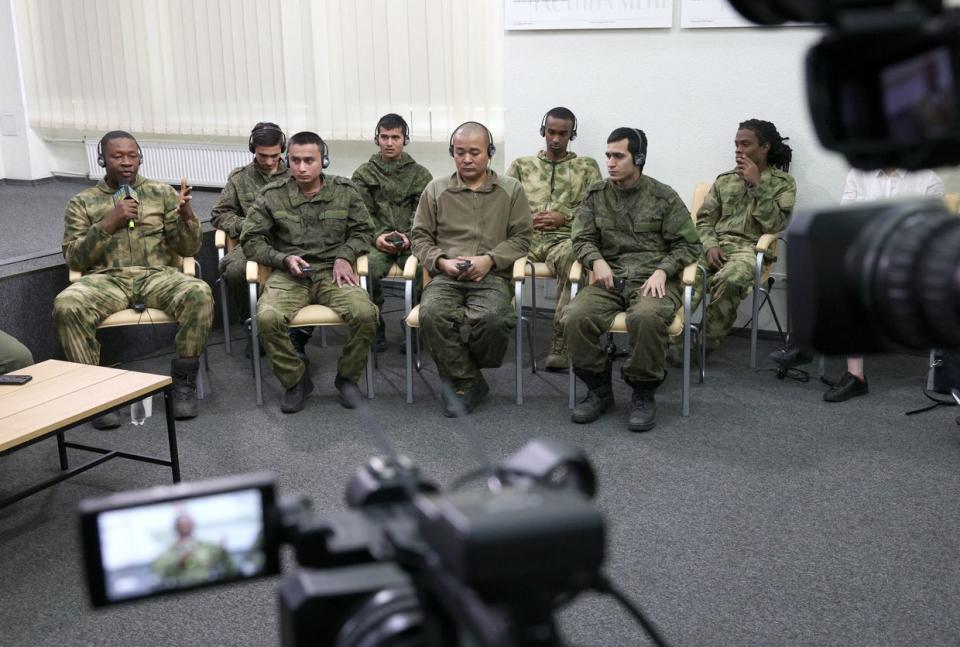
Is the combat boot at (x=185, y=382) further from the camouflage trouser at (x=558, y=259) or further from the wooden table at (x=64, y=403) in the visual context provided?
the camouflage trouser at (x=558, y=259)

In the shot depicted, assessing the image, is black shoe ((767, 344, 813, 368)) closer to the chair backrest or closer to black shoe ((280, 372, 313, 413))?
the chair backrest

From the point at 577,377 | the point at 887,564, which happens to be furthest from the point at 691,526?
the point at 577,377

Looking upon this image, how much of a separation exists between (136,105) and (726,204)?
449 cm

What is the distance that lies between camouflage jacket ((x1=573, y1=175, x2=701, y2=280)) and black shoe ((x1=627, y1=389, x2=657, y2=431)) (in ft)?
1.63

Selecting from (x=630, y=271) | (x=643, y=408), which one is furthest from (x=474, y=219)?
(x=643, y=408)

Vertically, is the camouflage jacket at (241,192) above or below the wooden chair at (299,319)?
above

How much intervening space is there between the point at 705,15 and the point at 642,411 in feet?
6.66

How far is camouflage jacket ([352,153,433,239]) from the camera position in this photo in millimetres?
4980

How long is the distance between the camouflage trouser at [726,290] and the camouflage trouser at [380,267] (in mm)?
1277

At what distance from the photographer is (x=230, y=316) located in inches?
212

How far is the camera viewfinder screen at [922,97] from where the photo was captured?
0.83 meters

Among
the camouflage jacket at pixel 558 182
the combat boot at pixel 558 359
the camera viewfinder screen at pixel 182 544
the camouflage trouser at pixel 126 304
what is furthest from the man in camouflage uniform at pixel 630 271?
the camera viewfinder screen at pixel 182 544

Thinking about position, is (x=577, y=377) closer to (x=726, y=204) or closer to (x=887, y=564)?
(x=726, y=204)

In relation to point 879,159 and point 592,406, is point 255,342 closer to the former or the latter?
point 592,406
